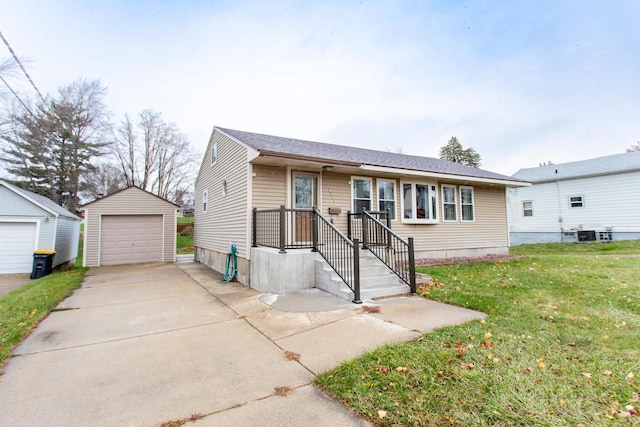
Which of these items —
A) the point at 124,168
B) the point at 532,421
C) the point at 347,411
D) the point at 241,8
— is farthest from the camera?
the point at 124,168

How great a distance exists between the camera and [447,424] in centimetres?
188

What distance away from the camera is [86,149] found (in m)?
21.2

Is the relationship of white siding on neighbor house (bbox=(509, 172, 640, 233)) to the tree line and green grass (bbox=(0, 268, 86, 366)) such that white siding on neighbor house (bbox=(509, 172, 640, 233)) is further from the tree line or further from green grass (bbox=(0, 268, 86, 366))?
the tree line

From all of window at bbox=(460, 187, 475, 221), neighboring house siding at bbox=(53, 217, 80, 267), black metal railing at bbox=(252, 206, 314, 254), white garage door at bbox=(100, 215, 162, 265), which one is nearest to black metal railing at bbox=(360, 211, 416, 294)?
black metal railing at bbox=(252, 206, 314, 254)

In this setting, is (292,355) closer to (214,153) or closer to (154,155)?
(214,153)

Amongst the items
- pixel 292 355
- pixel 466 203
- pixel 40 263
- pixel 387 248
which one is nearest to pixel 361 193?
pixel 387 248

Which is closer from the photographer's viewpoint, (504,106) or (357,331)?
(357,331)

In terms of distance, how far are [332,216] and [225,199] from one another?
11.5 ft

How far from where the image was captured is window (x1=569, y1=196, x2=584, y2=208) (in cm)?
1608

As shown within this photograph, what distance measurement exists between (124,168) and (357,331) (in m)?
26.7

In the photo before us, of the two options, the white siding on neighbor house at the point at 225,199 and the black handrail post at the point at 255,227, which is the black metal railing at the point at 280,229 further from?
the white siding on neighbor house at the point at 225,199

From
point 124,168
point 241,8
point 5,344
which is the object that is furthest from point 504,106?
point 124,168

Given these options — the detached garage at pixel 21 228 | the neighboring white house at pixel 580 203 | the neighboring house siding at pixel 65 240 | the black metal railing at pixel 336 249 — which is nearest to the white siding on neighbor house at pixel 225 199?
the black metal railing at pixel 336 249

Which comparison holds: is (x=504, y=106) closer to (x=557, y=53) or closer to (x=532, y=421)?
(x=557, y=53)
